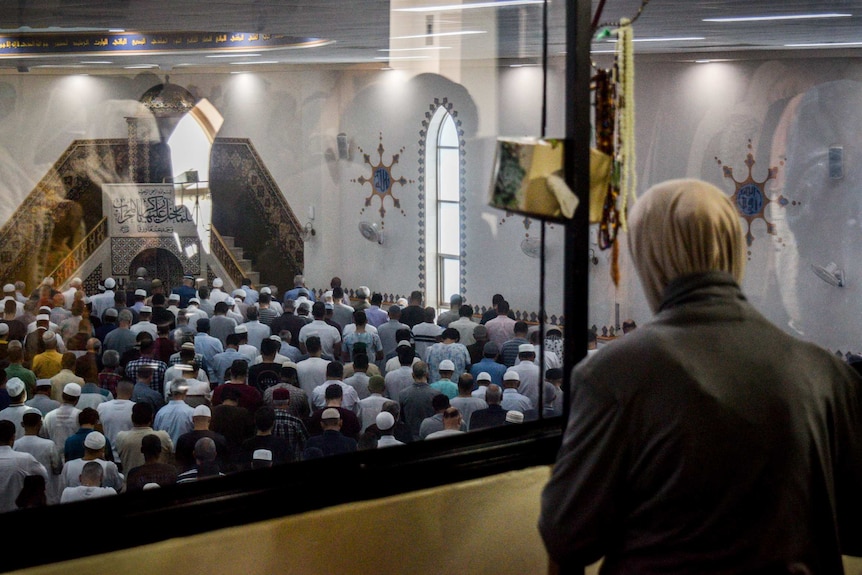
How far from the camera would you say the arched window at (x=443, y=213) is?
1126cm

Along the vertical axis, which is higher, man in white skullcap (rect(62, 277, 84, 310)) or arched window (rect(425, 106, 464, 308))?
arched window (rect(425, 106, 464, 308))

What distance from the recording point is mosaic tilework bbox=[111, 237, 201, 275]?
436 inches

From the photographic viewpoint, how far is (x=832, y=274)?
9539 mm

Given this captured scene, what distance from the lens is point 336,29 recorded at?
8.70 m

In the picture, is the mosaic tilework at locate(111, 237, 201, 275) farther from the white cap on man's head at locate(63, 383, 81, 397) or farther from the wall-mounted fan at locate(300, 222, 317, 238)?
the white cap on man's head at locate(63, 383, 81, 397)

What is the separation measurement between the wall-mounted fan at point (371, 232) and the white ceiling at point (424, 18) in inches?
99.9

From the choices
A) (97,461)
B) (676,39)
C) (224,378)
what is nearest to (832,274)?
(676,39)

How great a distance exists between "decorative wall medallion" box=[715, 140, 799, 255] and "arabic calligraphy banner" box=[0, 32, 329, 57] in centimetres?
470

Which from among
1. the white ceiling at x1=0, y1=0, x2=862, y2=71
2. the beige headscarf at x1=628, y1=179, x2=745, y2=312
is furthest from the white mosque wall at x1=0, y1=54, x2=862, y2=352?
the beige headscarf at x1=628, y1=179, x2=745, y2=312

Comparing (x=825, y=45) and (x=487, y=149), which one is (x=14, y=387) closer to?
(x=487, y=149)

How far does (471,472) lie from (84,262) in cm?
952

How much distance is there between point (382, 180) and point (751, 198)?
440 cm

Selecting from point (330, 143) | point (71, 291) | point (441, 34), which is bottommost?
point (71, 291)

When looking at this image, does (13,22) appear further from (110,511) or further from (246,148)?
(110,511)
